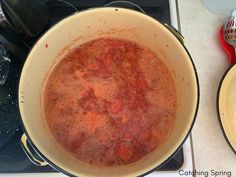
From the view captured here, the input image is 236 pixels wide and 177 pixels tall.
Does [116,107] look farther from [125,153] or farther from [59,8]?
[59,8]

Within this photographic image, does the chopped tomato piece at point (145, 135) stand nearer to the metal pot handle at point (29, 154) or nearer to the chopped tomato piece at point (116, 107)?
the chopped tomato piece at point (116, 107)

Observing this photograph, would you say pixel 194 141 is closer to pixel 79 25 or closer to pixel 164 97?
pixel 164 97

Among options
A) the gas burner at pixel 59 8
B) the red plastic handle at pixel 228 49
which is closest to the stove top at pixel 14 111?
the gas burner at pixel 59 8

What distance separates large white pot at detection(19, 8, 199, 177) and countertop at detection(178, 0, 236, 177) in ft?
0.38

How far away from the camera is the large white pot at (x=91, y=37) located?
512 millimetres

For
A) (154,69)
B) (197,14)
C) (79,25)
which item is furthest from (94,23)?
(197,14)

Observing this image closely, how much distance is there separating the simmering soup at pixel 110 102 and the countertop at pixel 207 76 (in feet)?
0.35

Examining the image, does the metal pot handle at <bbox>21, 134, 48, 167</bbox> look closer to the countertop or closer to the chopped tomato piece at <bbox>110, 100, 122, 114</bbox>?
the chopped tomato piece at <bbox>110, 100, 122, 114</bbox>

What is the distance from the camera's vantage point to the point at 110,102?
610 millimetres

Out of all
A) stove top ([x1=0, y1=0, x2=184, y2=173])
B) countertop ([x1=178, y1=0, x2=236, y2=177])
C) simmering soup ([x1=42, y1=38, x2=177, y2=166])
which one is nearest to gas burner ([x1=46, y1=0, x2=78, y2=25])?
stove top ([x1=0, y1=0, x2=184, y2=173])

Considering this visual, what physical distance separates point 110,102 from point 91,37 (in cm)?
12

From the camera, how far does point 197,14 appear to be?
74 cm

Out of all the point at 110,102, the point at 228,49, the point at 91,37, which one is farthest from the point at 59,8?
the point at 228,49

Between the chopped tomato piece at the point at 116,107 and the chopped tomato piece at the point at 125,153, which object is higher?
the chopped tomato piece at the point at 116,107
